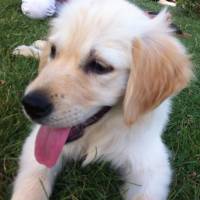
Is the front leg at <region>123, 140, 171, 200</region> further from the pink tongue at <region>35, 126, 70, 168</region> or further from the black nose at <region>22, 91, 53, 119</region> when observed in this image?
the black nose at <region>22, 91, 53, 119</region>

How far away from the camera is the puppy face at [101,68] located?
247 cm

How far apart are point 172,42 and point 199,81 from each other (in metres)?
2.09

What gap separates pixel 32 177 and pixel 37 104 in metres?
0.58

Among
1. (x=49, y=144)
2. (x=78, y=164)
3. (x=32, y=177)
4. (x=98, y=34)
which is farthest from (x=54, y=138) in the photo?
(x=98, y=34)

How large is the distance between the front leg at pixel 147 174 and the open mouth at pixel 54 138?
38cm

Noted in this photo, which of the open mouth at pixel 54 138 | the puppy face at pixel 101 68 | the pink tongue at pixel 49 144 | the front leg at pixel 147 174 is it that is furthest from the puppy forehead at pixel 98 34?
the front leg at pixel 147 174

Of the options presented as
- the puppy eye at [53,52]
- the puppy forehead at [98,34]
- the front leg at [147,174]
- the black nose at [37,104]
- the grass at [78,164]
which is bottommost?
the grass at [78,164]

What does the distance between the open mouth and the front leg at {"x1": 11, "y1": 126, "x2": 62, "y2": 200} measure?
0.36ft

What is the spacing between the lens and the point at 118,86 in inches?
103

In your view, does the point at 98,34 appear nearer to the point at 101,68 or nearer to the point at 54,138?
the point at 101,68

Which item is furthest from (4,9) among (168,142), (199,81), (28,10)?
(168,142)

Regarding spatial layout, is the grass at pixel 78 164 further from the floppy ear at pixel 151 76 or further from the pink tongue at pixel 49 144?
the floppy ear at pixel 151 76

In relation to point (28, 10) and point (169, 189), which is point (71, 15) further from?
point (28, 10)

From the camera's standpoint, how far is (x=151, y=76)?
8.61 ft
